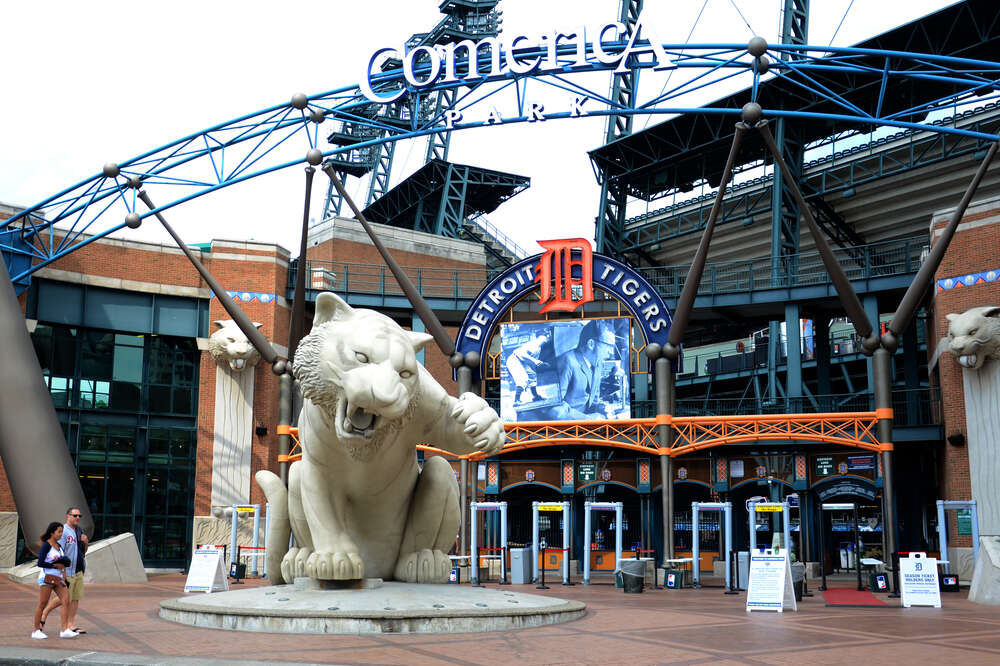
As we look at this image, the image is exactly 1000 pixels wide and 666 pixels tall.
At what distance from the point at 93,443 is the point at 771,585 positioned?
21212 millimetres

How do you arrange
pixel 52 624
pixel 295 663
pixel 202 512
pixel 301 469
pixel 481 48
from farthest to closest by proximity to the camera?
pixel 202 512 < pixel 481 48 < pixel 52 624 < pixel 301 469 < pixel 295 663

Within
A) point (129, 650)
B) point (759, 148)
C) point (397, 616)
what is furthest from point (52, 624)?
point (759, 148)

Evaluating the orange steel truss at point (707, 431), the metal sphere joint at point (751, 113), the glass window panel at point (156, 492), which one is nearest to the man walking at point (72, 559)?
the orange steel truss at point (707, 431)

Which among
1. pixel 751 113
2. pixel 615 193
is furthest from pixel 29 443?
pixel 615 193

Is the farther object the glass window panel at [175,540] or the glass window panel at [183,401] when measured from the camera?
the glass window panel at [183,401]

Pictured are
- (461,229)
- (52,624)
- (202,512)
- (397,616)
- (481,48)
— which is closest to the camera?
(397,616)

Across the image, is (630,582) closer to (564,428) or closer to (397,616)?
(564,428)

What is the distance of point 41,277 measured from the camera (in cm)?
2895

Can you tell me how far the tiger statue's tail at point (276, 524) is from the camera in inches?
454

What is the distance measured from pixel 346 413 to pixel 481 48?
17166mm

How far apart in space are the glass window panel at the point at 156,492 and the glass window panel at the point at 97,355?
325cm

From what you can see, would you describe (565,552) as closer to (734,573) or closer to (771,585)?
(734,573)

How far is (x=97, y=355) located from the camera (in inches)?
1185

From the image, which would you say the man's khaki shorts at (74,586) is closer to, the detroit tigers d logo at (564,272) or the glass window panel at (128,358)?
the detroit tigers d logo at (564,272)
